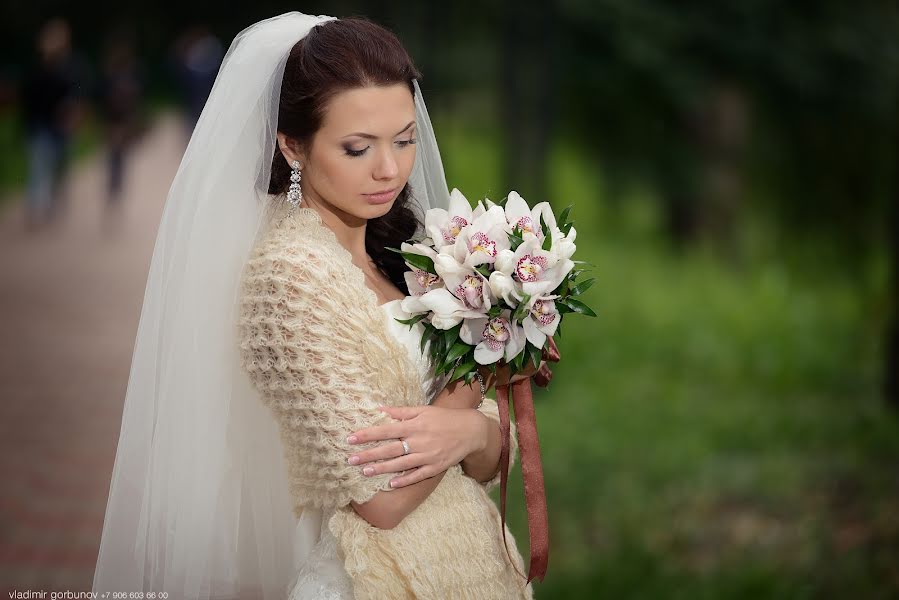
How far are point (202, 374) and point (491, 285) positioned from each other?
0.71m

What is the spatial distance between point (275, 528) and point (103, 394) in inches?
241

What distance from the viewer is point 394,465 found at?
8.01ft

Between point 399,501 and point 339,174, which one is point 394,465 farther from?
point 339,174

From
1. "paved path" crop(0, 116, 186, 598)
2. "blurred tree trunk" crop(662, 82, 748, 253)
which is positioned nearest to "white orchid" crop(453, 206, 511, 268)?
"paved path" crop(0, 116, 186, 598)

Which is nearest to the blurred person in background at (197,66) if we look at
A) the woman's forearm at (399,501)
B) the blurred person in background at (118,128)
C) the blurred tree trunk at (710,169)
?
the blurred person in background at (118,128)

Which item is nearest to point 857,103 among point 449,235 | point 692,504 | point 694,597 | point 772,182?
point 772,182

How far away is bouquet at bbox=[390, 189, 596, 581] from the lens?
244 centimetres

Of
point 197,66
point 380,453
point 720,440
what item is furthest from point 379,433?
point 197,66

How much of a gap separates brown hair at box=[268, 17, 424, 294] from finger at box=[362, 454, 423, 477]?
71cm

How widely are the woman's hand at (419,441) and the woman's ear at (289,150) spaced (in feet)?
2.05

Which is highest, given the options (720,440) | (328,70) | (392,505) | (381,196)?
(328,70)

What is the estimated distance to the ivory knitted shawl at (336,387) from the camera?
7.96 feet

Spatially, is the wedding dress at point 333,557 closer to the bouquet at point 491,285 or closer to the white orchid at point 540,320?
the bouquet at point 491,285

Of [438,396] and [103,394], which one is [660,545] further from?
[103,394]
